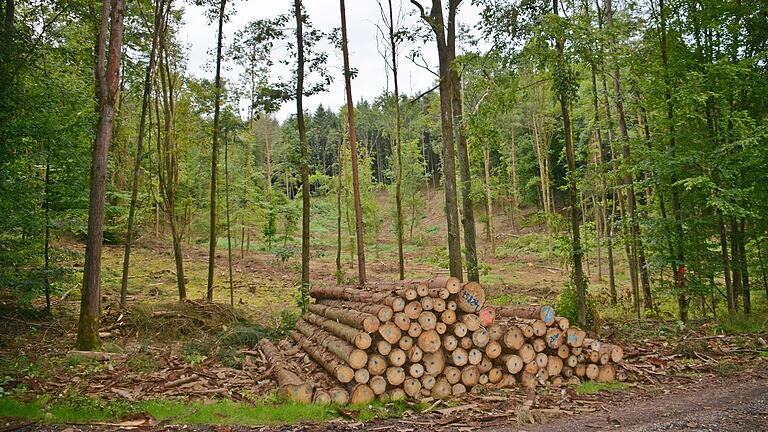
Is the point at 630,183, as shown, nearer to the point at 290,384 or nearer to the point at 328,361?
the point at 328,361

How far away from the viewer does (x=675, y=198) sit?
1337cm

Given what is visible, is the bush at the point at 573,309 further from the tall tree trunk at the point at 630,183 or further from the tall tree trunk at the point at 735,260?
the tall tree trunk at the point at 735,260

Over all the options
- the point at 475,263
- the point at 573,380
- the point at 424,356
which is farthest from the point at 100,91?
the point at 573,380

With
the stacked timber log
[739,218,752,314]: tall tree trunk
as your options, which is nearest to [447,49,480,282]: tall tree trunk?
the stacked timber log

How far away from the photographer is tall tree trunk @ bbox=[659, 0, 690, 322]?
500 inches

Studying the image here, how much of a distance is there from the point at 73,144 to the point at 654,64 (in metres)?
15.7

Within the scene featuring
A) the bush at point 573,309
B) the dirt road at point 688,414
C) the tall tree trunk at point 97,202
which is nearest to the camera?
the dirt road at point 688,414

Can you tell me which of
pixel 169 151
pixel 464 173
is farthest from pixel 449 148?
pixel 169 151

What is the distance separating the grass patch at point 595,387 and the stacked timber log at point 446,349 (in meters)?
0.17

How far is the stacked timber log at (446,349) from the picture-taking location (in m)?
8.12

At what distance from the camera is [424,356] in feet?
27.8

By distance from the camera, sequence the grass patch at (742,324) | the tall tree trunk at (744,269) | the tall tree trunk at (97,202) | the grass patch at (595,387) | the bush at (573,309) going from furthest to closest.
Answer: the tall tree trunk at (744,269) → the bush at (573,309) → the grass patch at (742,324) → the tall tree trunk at (97,202) → the grass patch at (595,387)

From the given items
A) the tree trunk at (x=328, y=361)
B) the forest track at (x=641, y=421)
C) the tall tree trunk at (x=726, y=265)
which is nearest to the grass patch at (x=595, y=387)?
the forest track at (x=641, y=421)

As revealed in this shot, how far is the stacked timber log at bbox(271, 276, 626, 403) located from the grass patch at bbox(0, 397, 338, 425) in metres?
0.49
